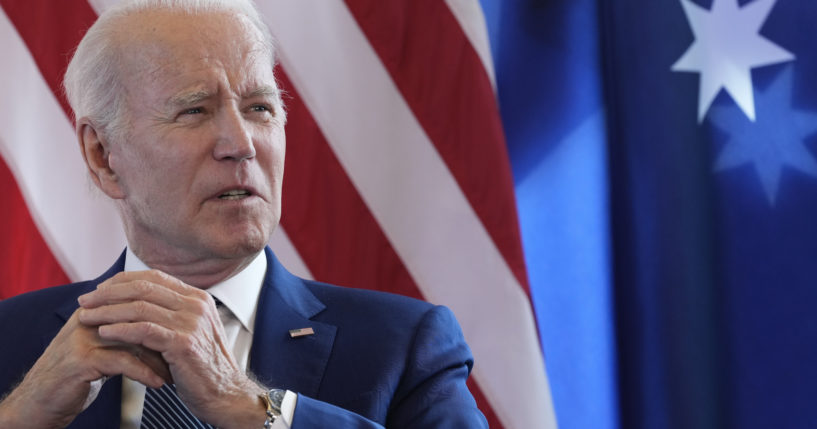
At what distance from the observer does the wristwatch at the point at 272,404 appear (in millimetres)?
1471

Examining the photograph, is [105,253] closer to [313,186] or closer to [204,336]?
[313,186]

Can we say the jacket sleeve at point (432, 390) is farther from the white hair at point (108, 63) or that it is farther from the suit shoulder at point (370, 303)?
the white hair at point (108, 63)

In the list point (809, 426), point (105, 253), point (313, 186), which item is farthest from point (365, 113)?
point (809, 426)

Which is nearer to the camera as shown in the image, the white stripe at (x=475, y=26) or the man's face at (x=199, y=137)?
the man's face at (x=199, y=137)

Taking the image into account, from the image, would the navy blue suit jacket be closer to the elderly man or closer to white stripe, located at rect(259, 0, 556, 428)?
the elderly man

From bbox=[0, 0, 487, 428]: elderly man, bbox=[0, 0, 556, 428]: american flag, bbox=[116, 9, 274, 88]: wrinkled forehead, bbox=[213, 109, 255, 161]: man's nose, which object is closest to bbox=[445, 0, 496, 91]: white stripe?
Answer: bbox=[0, 0, 556, 428]: american flag

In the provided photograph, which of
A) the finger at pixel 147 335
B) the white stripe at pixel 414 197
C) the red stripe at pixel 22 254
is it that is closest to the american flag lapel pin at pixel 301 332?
the finger at pixel 147 335

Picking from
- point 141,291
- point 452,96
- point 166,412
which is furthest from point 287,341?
point 452,96

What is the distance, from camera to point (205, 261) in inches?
72.9

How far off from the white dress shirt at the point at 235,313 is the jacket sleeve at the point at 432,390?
0.99ft

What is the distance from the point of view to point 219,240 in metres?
1.75

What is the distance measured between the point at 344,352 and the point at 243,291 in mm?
242

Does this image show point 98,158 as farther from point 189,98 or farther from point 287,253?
point 287,253

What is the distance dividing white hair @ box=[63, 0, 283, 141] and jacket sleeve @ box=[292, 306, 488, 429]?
56cm
